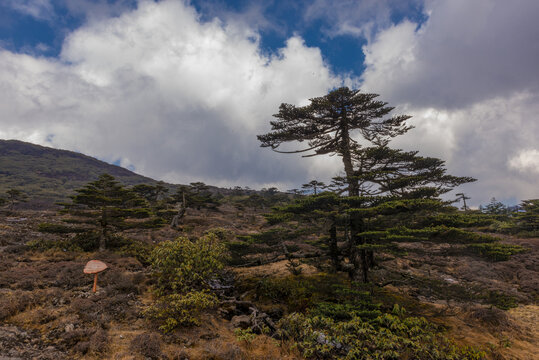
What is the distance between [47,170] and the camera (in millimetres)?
124562

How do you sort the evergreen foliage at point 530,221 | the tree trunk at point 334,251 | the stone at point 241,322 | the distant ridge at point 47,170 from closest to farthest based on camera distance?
1. the stone at point 241,322
2. the tree trunk at point 334,251
3. the evergreen foliage at point 530,221
4. the distant ridge at point 47,170

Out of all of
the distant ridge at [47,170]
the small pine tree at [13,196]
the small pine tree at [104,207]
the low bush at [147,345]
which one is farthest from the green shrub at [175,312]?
the distant ridge at [47,170]

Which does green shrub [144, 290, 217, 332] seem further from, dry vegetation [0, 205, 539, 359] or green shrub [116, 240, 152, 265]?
green shrub [116, 240, 152, 265]

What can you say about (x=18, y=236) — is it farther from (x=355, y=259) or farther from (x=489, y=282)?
(x=489, y=282)

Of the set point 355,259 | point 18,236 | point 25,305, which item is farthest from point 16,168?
point 355,259

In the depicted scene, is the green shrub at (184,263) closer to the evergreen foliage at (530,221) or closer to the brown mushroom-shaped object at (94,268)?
the brown mushroom-shaped object at (94,268)

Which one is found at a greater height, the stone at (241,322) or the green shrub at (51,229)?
the green shrub at (51,229)

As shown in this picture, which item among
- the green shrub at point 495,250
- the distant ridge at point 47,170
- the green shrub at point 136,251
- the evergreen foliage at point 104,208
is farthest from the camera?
the distant ridge at point 47,170

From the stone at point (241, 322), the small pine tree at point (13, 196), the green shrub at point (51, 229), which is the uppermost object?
the small pine tree at point (13, 196)

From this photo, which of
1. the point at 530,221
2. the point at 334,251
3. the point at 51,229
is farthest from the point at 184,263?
the point at 530,221

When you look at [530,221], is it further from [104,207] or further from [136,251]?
[104,207]

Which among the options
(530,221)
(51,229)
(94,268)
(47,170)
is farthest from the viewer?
(47,170)

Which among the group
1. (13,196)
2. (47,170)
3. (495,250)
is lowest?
(495,250)

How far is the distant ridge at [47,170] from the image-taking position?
92.0 m
